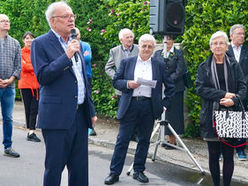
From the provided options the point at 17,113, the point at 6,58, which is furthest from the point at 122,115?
the point at 17,113

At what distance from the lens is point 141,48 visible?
19.3 ft

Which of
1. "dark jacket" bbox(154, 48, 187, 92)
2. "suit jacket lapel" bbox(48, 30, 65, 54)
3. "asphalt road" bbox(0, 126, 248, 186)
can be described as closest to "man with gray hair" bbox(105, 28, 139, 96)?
"dark jacket" bbox(154, 48, 187, 92)

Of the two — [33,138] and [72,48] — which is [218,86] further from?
[33,138]

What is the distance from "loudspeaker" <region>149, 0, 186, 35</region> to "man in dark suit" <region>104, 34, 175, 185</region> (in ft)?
3.64

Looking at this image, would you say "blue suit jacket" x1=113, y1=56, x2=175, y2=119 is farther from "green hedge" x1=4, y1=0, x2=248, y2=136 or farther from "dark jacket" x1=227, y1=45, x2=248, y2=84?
"green hedge" x1=4, y1=0, x2=248, y2=136

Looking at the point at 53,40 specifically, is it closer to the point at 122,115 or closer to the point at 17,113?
the point at 122,115

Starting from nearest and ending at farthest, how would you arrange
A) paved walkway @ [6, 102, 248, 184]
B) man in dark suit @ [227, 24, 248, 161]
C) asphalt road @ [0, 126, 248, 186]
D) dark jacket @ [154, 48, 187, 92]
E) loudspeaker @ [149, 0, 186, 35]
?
asphalt road @ [0, 126, 248, 186] → paved walkway @ [6, 102, 248, 184] → loudspeaker @ [149, 0, 186, 35] → man in dark suit @ [227, 24, 248, 161] → dark jacket @ [154, 48, 187, 92]

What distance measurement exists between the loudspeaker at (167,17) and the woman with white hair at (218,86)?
71.3 inches

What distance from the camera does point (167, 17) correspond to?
6.94 meters

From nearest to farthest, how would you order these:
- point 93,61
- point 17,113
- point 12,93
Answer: point 12,93, point 93,61, point 17,113

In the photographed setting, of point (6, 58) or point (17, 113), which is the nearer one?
point (6, 58)

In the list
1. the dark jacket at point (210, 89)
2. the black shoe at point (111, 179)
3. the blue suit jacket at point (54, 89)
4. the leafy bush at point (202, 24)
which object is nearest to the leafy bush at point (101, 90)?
the leafy bush at point (202, 24)

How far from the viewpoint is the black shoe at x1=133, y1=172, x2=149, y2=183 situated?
5.98 metres

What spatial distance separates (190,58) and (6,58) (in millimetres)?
3404
